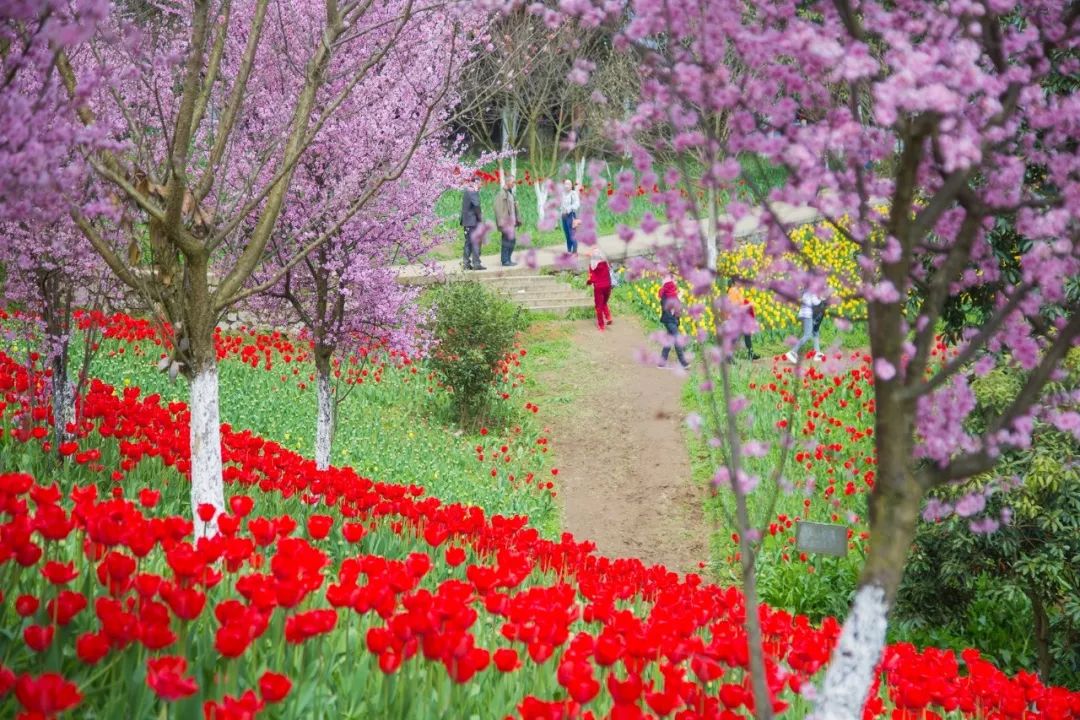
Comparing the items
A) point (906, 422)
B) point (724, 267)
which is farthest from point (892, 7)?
point (906, 422)

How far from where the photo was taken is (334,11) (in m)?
5.85

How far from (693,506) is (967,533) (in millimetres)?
4930

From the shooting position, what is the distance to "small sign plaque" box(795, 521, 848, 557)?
214 inches

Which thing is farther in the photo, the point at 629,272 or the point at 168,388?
the point at 168,388

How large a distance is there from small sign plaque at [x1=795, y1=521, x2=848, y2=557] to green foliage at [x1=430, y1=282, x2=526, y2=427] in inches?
356

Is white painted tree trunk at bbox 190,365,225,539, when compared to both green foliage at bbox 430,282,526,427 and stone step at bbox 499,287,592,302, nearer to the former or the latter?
green foliage at bbox 430,282,526,427

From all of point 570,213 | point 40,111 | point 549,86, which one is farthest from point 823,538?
point 549,86

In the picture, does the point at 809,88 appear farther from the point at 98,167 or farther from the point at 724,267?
the point at 98,167

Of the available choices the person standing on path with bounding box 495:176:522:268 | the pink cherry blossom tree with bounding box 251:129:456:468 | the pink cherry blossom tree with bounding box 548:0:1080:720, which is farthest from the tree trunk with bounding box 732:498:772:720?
the person standing on path with bounding box 495:176:522:268

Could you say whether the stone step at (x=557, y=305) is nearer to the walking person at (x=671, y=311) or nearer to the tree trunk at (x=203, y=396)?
the walking person at (x=671, y=311)

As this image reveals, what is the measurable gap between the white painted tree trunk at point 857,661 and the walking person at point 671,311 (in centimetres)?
81

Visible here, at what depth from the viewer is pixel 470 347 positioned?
15195 millimetres

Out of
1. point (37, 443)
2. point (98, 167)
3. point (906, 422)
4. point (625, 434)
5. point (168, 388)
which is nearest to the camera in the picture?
point (906, 422)

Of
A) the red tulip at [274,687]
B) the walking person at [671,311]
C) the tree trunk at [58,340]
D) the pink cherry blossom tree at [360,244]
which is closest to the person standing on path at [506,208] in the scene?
the walking person at [671,311]
